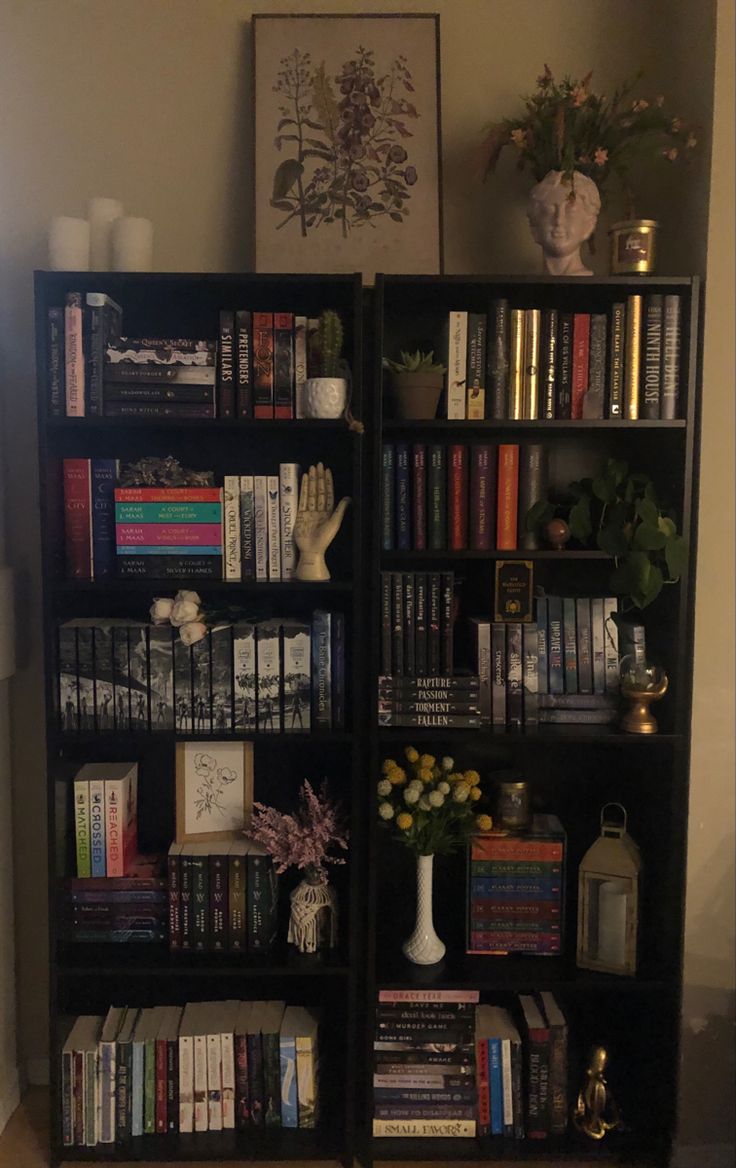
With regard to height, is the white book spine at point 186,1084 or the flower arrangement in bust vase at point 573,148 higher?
the flower arrangement in bust vase at point 573,148

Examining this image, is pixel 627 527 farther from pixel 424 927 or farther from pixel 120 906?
pixel 120 906

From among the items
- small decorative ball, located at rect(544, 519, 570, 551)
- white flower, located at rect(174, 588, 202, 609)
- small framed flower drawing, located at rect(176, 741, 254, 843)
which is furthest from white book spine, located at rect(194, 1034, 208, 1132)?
small decorative ball, located at rect(544, 519, 570, 551)

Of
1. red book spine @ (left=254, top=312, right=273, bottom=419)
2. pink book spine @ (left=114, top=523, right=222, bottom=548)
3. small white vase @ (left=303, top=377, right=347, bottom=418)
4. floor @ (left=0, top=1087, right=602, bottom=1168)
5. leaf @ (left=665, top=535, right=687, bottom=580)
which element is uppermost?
red book spine @ (left=254, top=312, right=273, bottom=419)

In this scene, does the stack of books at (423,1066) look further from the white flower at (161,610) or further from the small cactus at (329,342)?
the small cactus at (329,342)

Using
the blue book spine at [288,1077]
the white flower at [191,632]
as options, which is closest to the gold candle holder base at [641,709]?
the white flower at [191,632]

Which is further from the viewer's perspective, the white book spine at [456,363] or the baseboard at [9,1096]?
the baseboard at [9,1096]

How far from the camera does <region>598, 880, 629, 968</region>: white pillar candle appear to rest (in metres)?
1.87

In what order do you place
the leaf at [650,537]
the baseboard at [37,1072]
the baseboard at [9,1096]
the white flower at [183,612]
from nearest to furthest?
the leaf at [650,537]
the white flower at [183,612]
the baseboard at [9,1096]
the baseboard at [37,1072]

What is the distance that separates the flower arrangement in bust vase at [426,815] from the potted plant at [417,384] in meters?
0.70

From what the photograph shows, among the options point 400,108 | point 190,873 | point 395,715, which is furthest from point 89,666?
point 400,108

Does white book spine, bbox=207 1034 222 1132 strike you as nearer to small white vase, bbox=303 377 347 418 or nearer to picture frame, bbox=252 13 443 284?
small white vase, bbox=303 377 347 418

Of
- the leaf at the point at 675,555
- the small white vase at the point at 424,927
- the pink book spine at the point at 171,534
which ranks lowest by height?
the small white vase at the point at 424,927

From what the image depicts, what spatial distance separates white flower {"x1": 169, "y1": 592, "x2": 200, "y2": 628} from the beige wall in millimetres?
771

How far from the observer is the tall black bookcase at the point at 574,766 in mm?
1772
